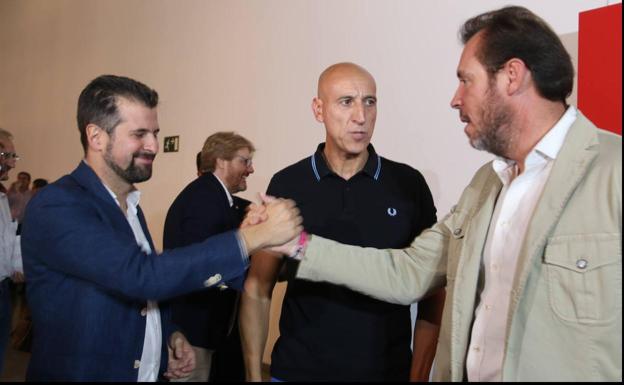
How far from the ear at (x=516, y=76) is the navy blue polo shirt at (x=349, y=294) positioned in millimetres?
627

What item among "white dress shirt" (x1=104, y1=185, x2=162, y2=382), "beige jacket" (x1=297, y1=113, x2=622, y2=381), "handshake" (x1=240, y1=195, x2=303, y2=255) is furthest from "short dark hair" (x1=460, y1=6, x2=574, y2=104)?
"white dress shirt" (x1=104, y1=185, x2=162, y2=382)

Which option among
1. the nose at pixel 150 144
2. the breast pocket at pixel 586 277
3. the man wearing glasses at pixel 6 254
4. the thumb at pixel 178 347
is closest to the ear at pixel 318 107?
the nose at pixel 150 144

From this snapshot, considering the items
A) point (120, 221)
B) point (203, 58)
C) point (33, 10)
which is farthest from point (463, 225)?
point (33, 10)

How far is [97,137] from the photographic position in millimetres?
1840

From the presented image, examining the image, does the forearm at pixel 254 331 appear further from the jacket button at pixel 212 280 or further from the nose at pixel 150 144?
the nose at pixel 150 144

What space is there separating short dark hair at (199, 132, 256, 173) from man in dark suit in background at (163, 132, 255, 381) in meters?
0.15

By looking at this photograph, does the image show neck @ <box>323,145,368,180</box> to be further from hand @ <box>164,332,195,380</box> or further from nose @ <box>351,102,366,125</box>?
hand @ <box>164,332,195,380</box>

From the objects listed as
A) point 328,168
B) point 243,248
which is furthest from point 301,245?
point 328,168

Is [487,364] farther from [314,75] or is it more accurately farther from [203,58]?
[203,58]

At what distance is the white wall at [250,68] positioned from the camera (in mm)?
3502

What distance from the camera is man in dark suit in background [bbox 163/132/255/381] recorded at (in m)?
2.97

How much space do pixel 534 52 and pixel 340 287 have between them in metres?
0.98

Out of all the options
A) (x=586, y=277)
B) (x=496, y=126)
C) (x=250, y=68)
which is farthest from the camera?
(x=250, y=68)

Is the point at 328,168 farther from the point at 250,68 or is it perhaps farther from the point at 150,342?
the point at 250,68
